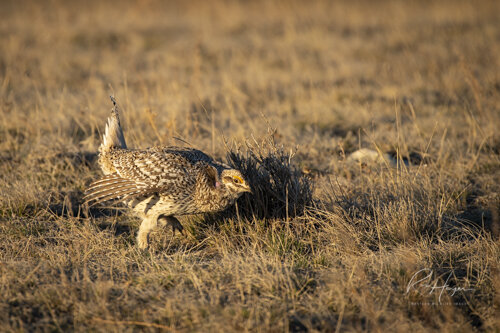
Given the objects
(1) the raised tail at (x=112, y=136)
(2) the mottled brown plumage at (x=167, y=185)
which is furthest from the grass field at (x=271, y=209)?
(1) the raised tail at (x=112, y=136)

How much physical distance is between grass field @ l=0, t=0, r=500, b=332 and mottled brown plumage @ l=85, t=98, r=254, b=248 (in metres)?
0.32

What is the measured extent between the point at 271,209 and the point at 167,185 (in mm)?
1074

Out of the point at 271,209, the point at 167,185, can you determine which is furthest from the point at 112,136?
the point at 271,209

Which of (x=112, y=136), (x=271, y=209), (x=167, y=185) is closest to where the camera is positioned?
(x=167, y=185)

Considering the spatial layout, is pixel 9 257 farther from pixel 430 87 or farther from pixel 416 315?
pixel 430 87

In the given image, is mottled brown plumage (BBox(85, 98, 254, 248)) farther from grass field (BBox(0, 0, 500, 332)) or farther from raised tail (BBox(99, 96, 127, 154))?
raised tail (BBox(99, 96, 127, 154))

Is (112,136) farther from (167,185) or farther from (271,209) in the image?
(271,209)

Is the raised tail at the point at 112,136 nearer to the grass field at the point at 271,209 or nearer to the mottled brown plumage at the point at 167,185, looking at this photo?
the mottled brown plumage at the point at 167,185

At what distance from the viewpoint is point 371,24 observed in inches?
612

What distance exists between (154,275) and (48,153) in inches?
122

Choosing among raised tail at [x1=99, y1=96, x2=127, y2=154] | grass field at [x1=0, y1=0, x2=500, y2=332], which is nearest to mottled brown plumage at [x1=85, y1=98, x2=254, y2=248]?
grass field at [x1=0, y1=0, x2=500, y2=332]

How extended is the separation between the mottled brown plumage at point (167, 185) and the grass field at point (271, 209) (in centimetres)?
32

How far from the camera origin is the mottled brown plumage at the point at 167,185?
13.4 ft

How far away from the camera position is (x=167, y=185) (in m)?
4.05
